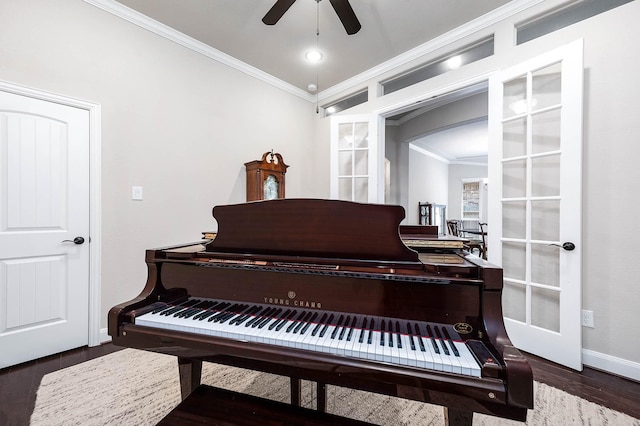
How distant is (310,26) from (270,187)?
1.77 m

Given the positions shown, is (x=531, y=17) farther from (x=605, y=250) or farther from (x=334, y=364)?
(x=334, y=364)

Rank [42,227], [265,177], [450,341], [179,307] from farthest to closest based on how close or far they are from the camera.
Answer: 1. [265,177]
2. [42,227]
3. [179,307]
4. [450,341]

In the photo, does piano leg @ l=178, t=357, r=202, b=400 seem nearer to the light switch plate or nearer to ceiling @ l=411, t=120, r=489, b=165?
the light switch plate

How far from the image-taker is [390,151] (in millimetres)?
5602

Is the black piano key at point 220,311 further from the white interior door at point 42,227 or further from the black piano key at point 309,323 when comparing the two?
the white interior door at point 42,227

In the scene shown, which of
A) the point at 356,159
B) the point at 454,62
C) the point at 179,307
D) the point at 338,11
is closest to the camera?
the point at 179,307

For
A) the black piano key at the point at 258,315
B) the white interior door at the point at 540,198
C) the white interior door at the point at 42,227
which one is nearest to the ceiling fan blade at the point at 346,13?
the white interior door at the point at 540,198

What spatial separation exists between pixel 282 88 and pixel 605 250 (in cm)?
378

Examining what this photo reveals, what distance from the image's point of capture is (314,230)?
118cm

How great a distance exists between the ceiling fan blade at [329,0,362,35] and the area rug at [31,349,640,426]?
254cm

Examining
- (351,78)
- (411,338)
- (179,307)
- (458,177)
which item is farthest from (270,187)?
(458,177)

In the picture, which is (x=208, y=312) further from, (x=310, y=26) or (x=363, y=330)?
(x=310, y=26)

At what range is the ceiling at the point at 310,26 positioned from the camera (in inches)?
95.7

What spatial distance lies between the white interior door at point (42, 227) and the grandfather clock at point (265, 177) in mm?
1516
